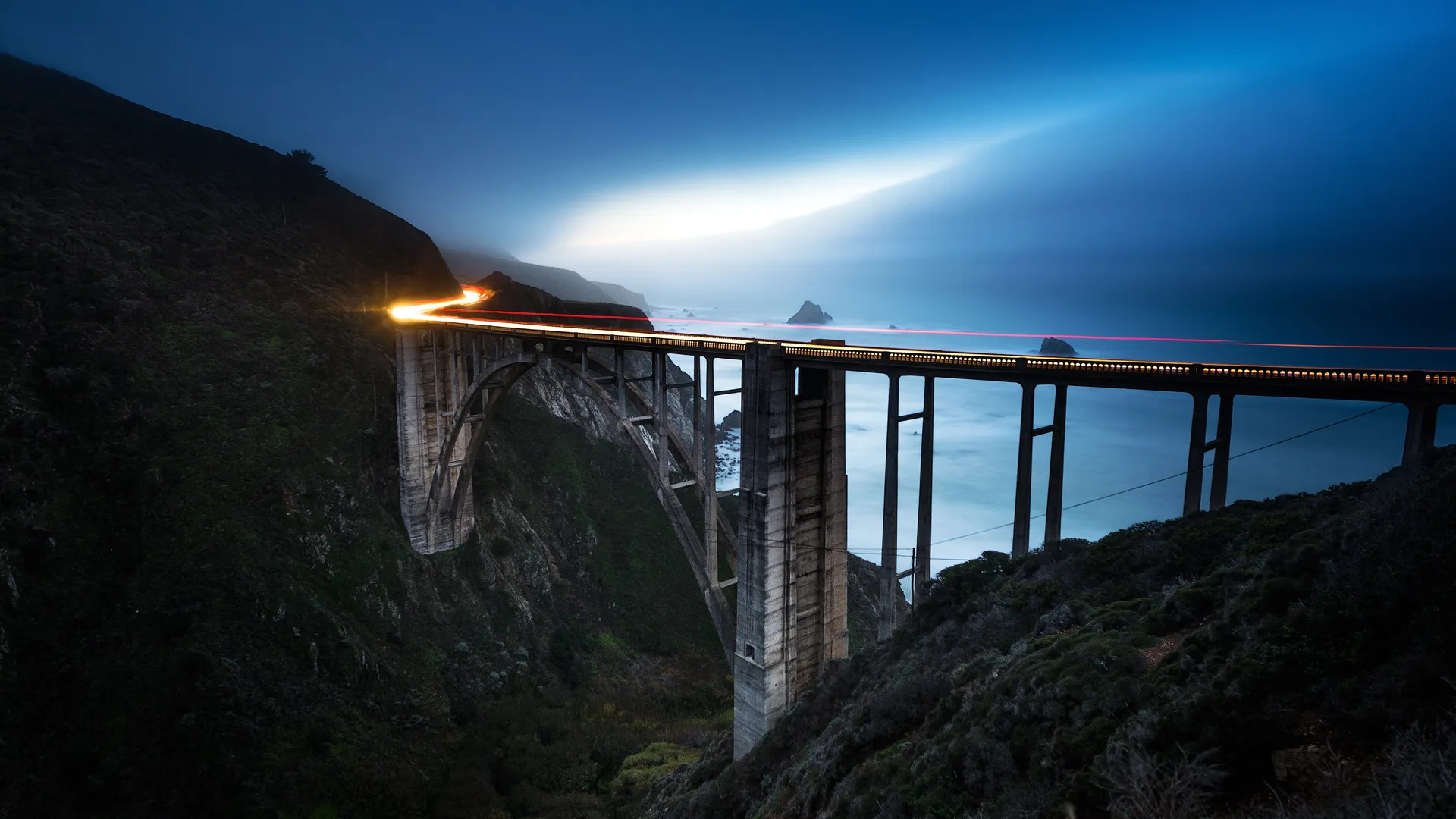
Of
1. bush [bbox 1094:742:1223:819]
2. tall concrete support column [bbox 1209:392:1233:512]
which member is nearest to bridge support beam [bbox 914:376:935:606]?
tall concrete support column [bbox 1209:392:1233:512]

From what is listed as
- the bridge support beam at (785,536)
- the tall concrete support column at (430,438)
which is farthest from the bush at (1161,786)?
the tall concrete support column at (430,438)

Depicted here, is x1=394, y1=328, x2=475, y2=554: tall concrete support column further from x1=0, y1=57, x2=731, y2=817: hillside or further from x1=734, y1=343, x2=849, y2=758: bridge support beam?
x1=734, y1=343, x2=849, y2=758: bridge support beam

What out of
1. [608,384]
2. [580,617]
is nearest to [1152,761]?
[608,384]

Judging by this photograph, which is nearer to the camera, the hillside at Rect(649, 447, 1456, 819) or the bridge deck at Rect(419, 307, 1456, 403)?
the hillside at Rect(649, 447, 1456, 819)

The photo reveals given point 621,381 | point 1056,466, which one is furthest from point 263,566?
point 1056,466

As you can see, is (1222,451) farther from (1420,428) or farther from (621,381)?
(621,381)
